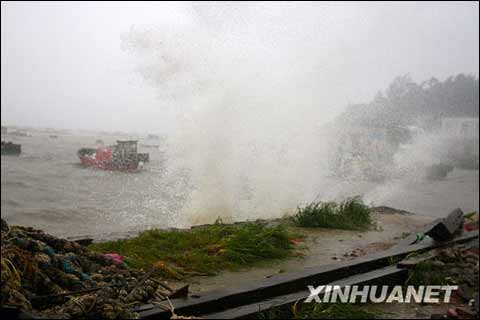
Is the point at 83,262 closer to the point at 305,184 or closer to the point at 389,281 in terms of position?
the point at 389,281

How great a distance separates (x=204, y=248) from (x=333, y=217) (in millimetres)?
3590

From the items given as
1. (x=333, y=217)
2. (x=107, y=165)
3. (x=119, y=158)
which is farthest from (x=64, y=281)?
(x=107, y=165)

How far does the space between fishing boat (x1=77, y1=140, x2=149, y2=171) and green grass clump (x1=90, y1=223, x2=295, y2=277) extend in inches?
729

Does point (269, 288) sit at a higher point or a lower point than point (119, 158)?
lower

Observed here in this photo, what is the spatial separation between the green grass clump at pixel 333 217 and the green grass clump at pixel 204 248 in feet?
6.31

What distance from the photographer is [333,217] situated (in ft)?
28.6

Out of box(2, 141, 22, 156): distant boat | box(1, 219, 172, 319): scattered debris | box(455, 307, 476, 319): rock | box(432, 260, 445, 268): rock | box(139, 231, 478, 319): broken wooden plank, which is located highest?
box(2, 141, 22, 156): distant boat

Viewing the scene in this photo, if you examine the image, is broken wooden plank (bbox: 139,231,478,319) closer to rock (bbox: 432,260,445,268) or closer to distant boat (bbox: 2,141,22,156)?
rock (bbox: 432,260,445,268)

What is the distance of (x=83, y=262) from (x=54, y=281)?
0.53 meters

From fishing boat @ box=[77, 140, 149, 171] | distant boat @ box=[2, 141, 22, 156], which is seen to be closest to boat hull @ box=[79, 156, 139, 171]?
fishing boat @ box=[77, 140, 149, 171]

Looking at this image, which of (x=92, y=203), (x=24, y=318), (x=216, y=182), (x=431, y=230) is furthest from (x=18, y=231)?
(x=92, y=203)

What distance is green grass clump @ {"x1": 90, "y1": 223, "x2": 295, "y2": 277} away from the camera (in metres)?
5.38

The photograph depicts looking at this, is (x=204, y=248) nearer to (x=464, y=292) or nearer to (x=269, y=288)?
(x=269, y=288)

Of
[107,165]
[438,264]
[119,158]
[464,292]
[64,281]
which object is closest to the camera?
[64,281]
